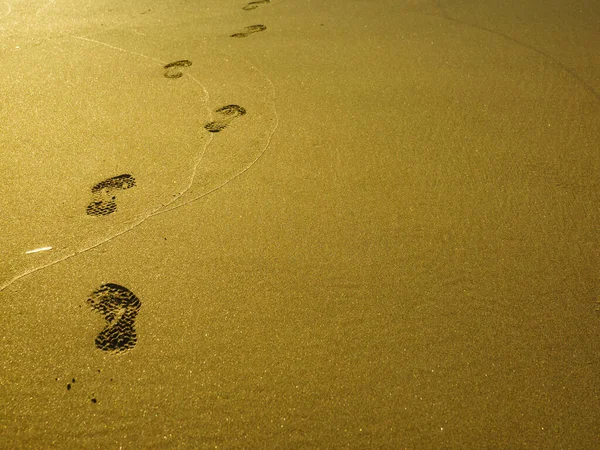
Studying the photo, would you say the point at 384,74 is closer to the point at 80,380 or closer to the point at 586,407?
the point at 586,407

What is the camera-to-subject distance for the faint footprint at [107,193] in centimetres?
173

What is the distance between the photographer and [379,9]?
328cm

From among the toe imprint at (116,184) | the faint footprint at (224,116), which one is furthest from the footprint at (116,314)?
the faint footprint at (224,116)

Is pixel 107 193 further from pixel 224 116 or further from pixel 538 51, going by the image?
pixel 538 51

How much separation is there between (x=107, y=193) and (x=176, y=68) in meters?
1.11

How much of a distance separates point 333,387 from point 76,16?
3336 millimetres

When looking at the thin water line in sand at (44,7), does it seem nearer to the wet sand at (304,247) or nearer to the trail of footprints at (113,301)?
the wet sand at (304,247)

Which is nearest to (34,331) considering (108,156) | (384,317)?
(108,156)

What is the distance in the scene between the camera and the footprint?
1318mm

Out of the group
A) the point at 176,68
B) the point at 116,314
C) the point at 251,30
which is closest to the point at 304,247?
the point at 116,314

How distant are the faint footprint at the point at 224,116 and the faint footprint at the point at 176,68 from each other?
47 cm

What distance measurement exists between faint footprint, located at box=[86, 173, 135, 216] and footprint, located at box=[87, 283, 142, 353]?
1.24 feet

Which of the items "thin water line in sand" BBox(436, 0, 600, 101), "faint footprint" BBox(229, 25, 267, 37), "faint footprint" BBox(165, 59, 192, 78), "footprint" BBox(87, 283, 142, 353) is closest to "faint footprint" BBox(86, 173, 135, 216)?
"footprint" BBox(87, 283, 142, 353)

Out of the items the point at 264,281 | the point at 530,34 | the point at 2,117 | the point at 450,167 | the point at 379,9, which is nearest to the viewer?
the point at 264,281
